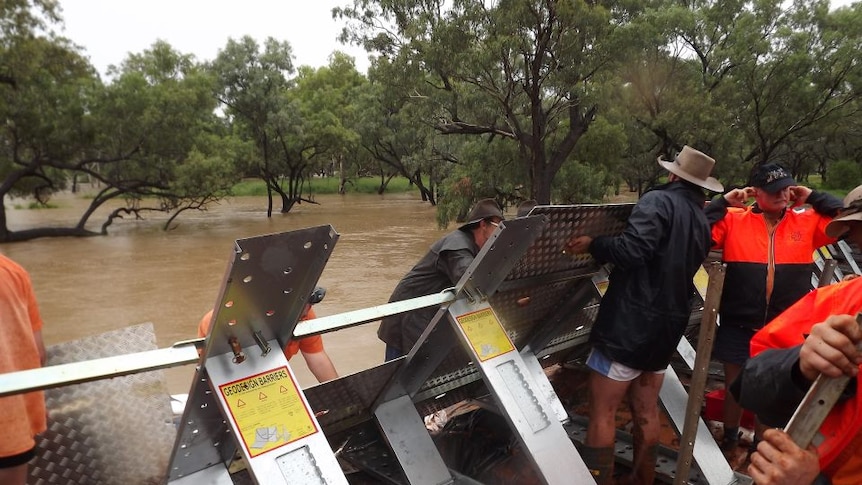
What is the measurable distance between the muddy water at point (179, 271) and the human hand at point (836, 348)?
4.90m

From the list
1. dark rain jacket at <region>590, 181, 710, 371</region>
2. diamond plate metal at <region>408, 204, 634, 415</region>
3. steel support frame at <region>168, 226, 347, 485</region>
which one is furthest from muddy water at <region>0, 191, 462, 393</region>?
steel support frame at <region>168, 226, 347, 485</region>

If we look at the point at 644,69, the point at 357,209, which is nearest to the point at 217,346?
the point at 644,69

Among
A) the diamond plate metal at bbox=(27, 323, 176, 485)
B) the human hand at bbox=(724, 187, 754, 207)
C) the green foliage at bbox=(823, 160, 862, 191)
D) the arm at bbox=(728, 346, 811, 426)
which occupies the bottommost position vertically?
the green foliage at bbox=(823, 160, 862, 191)

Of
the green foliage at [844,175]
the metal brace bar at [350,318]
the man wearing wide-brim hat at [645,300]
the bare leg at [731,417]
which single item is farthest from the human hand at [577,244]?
the green foliage at [844,175]

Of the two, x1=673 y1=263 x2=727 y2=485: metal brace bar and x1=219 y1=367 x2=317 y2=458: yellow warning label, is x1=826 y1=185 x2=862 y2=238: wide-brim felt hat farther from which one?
x1=219 y1=367 x2=317 y2=458: yellow warning label

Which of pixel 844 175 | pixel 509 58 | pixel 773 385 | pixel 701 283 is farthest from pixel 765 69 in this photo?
pixel 773 385

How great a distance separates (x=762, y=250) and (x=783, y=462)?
2.28 m

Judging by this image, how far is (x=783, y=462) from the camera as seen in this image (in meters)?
1.18

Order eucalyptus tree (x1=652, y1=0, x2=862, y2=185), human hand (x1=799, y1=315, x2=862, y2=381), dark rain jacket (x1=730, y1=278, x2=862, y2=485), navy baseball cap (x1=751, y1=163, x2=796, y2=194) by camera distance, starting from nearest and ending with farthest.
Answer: human hand (x1=799, y1=315, x2=862, y2=381) < dark rain jacket (x1=730, y1=278, x2=862, y2=485) < navy baseball cap (x1=751, y1=163, x2=796, y2=194) < eucalyptus tree (x1=652, y1=0, x2=862, y2=185)

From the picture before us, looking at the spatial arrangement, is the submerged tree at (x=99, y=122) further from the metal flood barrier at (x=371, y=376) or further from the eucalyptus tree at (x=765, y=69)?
the metal flood barrier at (x=371, y=376)

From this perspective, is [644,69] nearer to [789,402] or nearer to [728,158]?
[728,158]

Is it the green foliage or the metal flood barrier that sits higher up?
the metal flood barrier

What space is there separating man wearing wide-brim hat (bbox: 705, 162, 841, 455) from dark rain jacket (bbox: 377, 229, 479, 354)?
144 cm

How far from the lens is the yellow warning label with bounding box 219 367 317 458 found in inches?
53.6
